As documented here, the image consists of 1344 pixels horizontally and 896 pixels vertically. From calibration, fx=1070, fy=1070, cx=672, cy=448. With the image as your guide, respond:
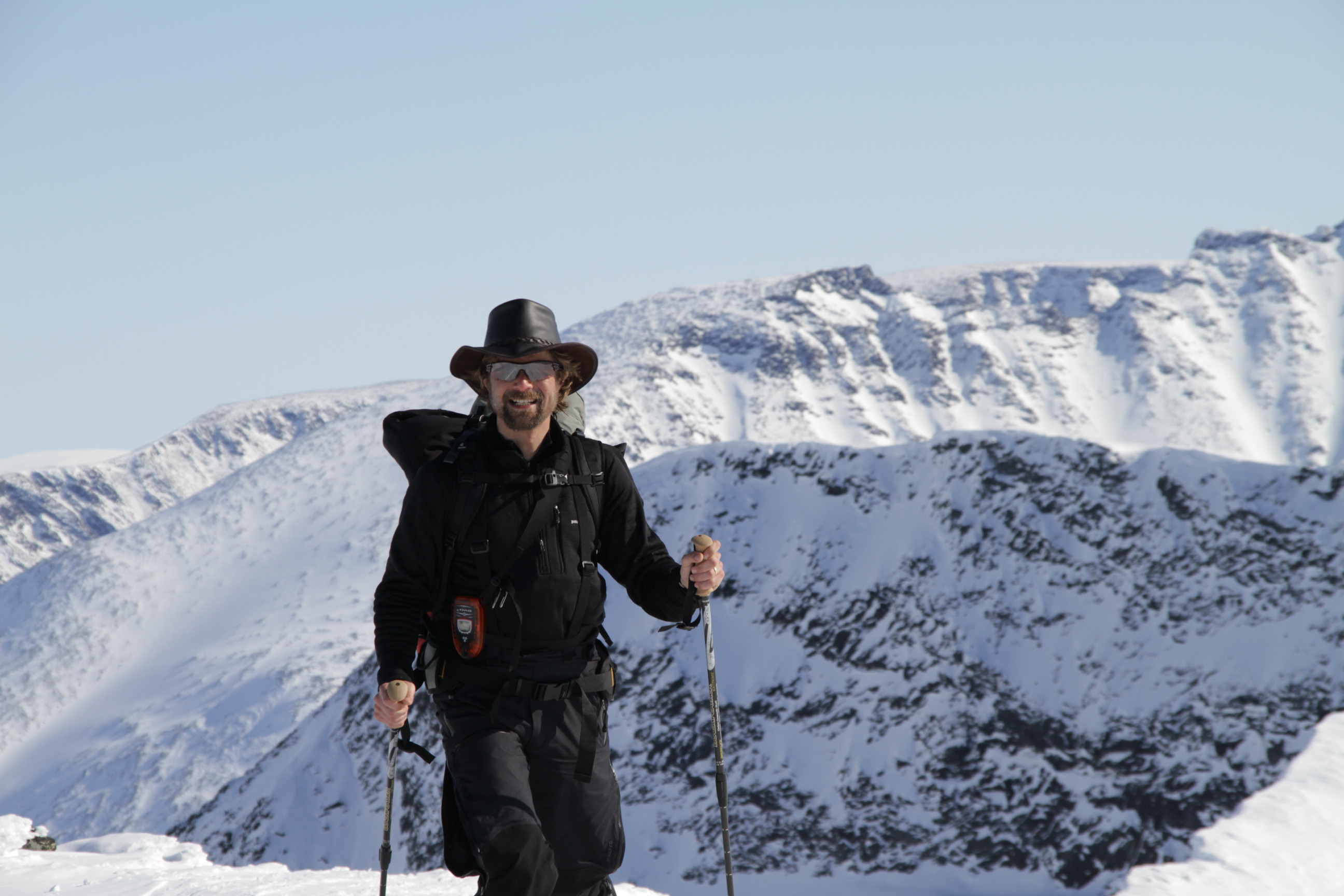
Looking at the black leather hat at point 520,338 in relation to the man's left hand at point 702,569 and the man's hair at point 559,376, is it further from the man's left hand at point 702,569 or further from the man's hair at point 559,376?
the man's left hand at point 702,569

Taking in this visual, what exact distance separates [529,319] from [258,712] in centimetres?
11318

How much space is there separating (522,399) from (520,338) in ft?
1.08

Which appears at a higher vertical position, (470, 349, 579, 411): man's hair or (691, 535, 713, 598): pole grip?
(470, 349, 579, 411): man's hair

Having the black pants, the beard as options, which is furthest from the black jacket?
the black pants

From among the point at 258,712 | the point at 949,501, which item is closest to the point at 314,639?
the point at 258,712

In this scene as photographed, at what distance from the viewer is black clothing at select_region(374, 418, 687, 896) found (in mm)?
5406

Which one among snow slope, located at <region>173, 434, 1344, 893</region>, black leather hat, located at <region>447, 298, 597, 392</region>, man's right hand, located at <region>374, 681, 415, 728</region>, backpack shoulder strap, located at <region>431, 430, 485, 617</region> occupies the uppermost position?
black leather hat, located at <region>447, 298, 597, 392</region>

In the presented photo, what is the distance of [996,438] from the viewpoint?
363 feet

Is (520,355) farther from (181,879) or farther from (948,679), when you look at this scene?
(948,679)

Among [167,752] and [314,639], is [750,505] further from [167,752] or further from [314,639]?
[167,752]

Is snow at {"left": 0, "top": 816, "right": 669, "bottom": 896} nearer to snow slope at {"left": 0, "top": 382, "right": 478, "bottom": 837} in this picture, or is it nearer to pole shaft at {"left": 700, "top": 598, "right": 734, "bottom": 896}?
pole shaft at {"left": 700, "top": 598, "right": 734, "bottom": 896}

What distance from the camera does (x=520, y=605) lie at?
5551mm

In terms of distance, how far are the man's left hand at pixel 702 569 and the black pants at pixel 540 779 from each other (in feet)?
2.29

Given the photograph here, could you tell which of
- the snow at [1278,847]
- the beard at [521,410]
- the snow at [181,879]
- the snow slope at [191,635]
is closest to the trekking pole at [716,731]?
the beard at [521,410]
